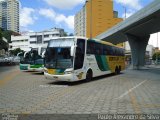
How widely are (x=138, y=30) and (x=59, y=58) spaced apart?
25.6 m

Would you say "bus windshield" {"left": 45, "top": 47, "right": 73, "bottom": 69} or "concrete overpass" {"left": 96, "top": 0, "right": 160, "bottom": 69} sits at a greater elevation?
"concrete overpass" {"left": 96, "top": 0, "right": 160, "bottom": 69}

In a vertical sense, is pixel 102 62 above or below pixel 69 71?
above

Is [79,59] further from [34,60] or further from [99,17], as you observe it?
[99,17]

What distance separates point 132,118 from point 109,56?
1720 centimetres

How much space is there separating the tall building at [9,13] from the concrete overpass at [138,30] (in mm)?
117366

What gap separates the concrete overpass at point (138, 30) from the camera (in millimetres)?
29025

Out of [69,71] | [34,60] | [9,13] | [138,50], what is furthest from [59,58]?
[9,13]

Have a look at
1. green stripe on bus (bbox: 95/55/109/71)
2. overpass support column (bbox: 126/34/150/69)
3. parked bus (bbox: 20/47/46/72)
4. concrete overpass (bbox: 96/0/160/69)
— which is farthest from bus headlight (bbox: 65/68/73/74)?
overpass support column (bbox: 126/34/150/69)

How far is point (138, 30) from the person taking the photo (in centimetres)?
4044

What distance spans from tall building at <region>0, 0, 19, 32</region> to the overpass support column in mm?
120445

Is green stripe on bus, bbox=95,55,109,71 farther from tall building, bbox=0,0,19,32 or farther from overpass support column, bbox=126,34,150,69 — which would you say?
tall building, bbox=0,0,19,32

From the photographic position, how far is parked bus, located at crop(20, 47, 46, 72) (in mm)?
26766

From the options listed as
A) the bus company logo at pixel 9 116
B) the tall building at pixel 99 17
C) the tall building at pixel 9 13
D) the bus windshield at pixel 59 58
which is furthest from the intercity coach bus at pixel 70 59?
the tall building at pixel 9 13

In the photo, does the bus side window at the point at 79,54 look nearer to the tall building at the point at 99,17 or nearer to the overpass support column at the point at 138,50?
the overpass support column at the point at 138,50
